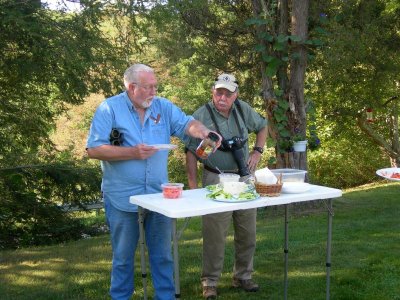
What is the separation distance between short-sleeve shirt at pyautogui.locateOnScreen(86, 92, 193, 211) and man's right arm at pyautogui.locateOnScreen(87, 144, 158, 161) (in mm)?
43

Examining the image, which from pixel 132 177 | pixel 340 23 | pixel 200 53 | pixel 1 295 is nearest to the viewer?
pixel 132 177

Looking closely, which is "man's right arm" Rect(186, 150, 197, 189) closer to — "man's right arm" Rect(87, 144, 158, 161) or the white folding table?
the white folding table

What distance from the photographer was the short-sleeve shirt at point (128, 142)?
2979 millimetres

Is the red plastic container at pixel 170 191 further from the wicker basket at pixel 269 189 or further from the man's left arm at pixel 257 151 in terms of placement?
the man's left arm at pixel 257 151

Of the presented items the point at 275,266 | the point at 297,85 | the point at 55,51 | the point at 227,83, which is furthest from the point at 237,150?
the point at 297,85

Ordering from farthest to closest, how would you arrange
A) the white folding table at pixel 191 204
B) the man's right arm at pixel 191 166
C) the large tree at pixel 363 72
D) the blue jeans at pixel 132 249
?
the large tree at pixel 363 72
the man's right arm at pixel 191 166
the blue jeans at pixel 132 249
the white folding table at pixel 191 204

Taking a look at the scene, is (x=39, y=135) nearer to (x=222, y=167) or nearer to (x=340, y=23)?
(x=340, y=23)

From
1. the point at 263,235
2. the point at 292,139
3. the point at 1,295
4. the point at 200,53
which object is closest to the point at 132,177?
the point at 1,295

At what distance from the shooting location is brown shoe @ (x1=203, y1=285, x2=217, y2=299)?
366cm

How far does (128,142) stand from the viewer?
3037 mm

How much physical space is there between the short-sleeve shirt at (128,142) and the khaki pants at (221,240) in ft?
1.97

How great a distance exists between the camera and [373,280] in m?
3.99

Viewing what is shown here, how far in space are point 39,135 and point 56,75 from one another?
8.60 ft

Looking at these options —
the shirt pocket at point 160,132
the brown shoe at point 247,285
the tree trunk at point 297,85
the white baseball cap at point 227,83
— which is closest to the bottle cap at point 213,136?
the shirt pocket at point 160,132
